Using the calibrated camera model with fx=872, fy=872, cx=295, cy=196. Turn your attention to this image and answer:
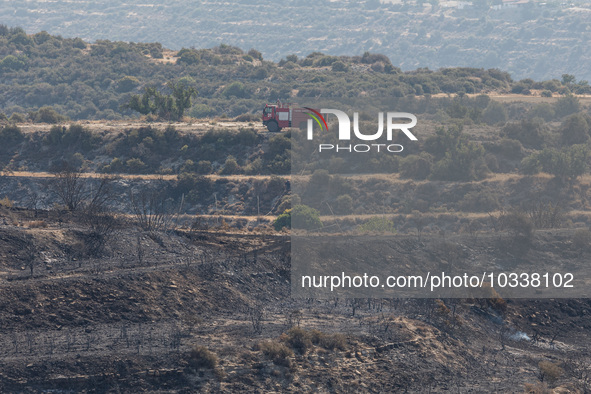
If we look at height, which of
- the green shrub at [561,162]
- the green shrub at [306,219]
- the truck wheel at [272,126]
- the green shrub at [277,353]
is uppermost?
the truck wheel at [272,126]

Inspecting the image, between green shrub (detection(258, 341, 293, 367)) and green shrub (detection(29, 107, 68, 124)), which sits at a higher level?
green shrub (detection(29, 107, 68, 124))

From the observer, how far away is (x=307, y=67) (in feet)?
417

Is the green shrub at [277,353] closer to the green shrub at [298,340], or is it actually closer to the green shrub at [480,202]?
the green shrub at [298,340]

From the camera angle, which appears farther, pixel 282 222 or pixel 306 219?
pixel 282 222

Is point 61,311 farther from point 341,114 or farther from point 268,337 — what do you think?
point 341,114

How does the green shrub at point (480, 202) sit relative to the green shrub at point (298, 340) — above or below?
above

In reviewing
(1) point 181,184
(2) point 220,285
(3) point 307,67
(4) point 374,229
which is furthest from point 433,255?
(3) point 307,67

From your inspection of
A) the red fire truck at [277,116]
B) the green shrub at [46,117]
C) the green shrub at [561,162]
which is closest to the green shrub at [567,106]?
the red fire truck at [277,116]

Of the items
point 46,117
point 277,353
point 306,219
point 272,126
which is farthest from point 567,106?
point 277,353

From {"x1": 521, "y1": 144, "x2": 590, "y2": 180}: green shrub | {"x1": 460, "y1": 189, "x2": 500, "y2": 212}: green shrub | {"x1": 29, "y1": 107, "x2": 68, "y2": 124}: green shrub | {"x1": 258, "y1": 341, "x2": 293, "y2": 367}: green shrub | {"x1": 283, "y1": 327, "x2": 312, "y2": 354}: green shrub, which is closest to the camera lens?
{"x1": 258, "y1": 341, "x2": 293, "y2": 367}: green shrub

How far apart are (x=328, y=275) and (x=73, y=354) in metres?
14.0

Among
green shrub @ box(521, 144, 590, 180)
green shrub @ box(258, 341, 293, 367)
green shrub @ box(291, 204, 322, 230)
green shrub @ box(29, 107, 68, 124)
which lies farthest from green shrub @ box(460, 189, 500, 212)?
green shrub @ box(29, 107, 68, 124)

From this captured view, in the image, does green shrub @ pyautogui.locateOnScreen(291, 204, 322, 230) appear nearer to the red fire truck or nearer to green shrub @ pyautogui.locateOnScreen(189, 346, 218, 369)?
the red fire truck

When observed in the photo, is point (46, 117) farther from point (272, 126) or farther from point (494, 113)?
point (494, 113)
